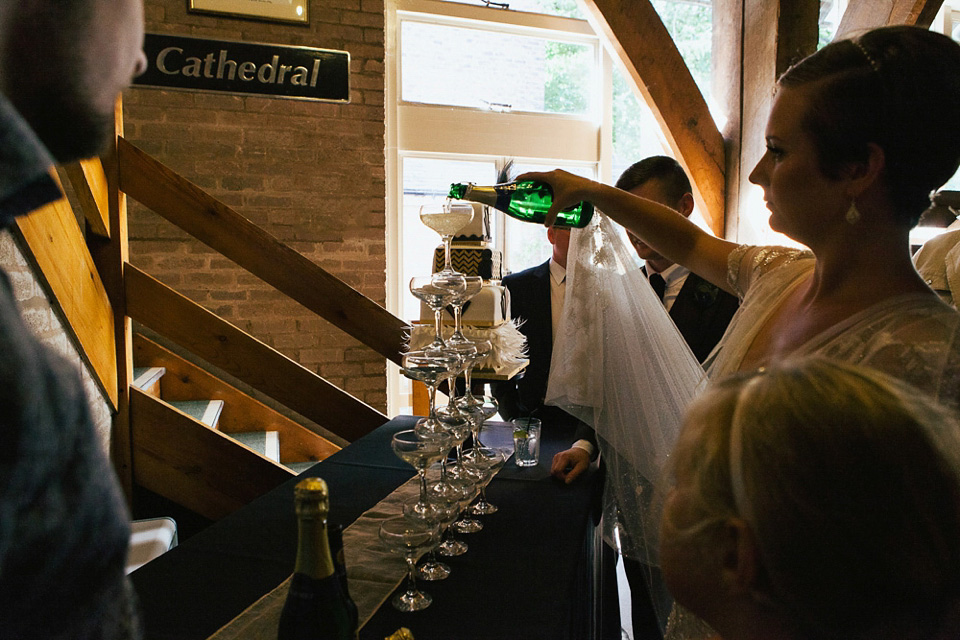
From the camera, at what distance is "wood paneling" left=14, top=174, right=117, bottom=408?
183 centimetres

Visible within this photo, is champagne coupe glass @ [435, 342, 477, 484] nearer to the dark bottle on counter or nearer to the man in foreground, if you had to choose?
the dark bottle on counter

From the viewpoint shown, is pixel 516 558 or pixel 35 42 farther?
pixel 516 558

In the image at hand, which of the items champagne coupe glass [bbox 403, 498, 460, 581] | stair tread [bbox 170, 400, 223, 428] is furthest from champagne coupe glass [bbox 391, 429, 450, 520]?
stair tread [bbox 170, 400, 223, 428]

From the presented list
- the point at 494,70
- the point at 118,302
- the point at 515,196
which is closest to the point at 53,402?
the point at 515,196

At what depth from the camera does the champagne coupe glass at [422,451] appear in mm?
1072

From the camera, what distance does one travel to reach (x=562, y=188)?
1522 millimetres

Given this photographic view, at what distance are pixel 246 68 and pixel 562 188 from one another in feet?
10.5

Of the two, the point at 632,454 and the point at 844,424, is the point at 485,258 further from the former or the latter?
the point at 844,424

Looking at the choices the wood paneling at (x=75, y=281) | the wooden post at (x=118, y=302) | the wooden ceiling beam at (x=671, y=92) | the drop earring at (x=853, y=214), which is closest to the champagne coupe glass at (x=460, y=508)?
the drop earring at (x=853, y=214)

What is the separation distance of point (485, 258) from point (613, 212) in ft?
2.88

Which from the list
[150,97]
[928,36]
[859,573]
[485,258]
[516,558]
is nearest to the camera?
[859,573]

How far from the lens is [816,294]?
1.08m

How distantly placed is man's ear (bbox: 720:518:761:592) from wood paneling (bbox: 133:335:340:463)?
3358 mm

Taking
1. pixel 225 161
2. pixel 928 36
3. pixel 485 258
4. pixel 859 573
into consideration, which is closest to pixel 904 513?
pixel 859 573
